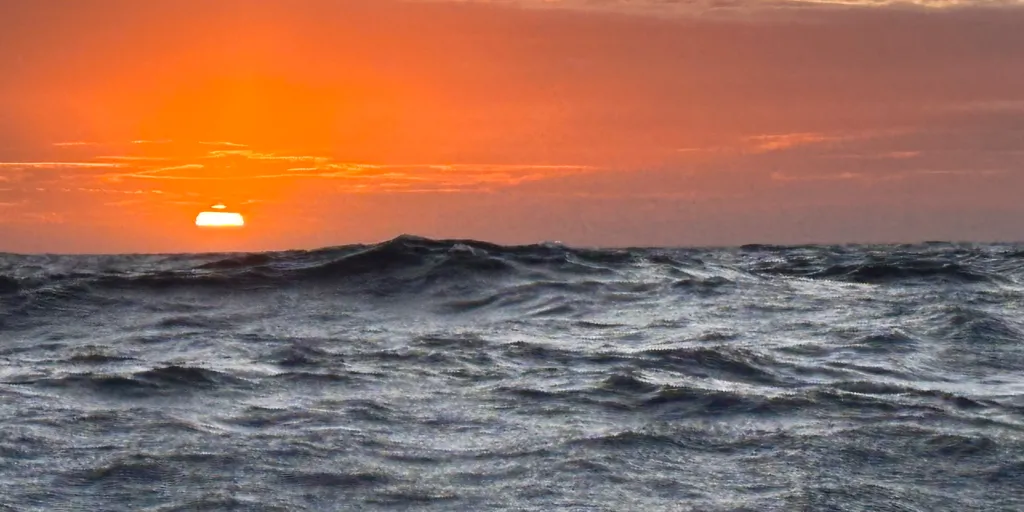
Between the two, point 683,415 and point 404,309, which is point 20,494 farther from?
point 404,309

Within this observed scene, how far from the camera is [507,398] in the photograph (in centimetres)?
1355

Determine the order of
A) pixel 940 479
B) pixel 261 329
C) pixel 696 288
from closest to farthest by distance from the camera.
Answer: pixel 940 479
pixel 261 329
pixel 696 288

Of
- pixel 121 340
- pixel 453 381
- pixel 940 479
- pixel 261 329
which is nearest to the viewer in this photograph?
pixel 940 479

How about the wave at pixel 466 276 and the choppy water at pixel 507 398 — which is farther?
the wave at pixel 466 276

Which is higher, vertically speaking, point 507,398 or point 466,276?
point 466,276

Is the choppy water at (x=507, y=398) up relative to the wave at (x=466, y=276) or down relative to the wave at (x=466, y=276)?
down

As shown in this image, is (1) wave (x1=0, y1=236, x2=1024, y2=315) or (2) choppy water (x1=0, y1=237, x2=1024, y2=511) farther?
(1) wave (x1=0, y1=236, x2=1024, y2=315)

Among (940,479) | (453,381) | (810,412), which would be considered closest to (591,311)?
(453,381)

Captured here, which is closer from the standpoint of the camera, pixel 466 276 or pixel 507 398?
pixel 507 398

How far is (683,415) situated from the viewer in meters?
12.4

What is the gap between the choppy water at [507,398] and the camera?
9484 mm

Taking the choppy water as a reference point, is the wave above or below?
above

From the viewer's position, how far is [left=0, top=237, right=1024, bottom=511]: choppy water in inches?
373

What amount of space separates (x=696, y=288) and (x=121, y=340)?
14.5 m
